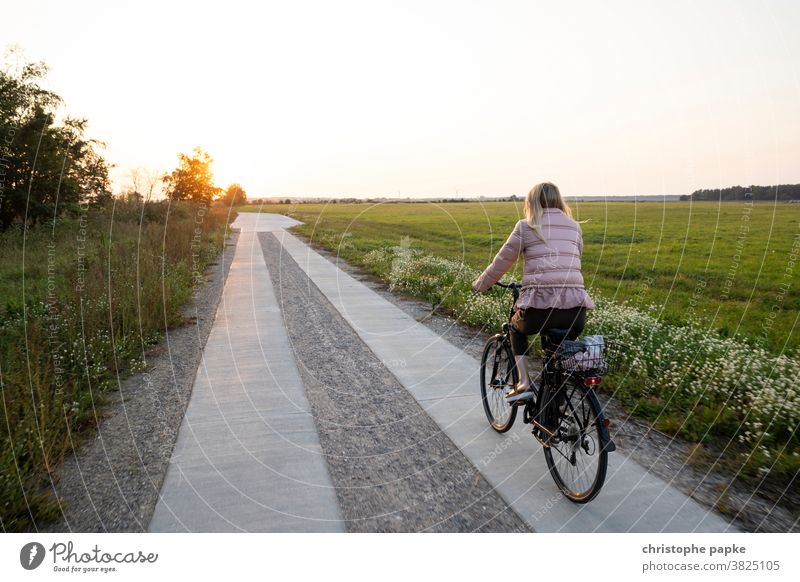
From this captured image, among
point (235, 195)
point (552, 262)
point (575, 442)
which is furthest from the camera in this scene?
point (235, 195)

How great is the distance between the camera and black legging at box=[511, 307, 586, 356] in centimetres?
379

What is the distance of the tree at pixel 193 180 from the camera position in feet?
31.7

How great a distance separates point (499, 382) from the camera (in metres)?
4.88

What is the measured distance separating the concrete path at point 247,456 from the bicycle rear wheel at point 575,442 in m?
1.58

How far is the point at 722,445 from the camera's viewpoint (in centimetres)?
446

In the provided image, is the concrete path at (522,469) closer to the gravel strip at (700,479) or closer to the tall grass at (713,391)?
the gravel strip at (700,479)

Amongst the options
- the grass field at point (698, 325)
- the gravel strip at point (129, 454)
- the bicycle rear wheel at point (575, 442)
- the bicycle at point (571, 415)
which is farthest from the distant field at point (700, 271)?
the gravel strip at point (129, 454)

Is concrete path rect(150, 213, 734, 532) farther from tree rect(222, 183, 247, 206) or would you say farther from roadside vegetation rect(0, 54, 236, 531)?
tree rect(222, 183, 247, 206)

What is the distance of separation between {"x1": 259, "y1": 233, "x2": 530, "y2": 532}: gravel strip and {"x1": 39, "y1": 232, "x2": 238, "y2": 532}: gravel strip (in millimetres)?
1283

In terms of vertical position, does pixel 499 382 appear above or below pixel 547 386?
below

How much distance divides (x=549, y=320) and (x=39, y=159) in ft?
55.7

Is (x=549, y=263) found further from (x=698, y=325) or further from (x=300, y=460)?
(x=698, y=325)

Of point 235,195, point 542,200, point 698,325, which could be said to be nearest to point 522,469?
point 542,200
